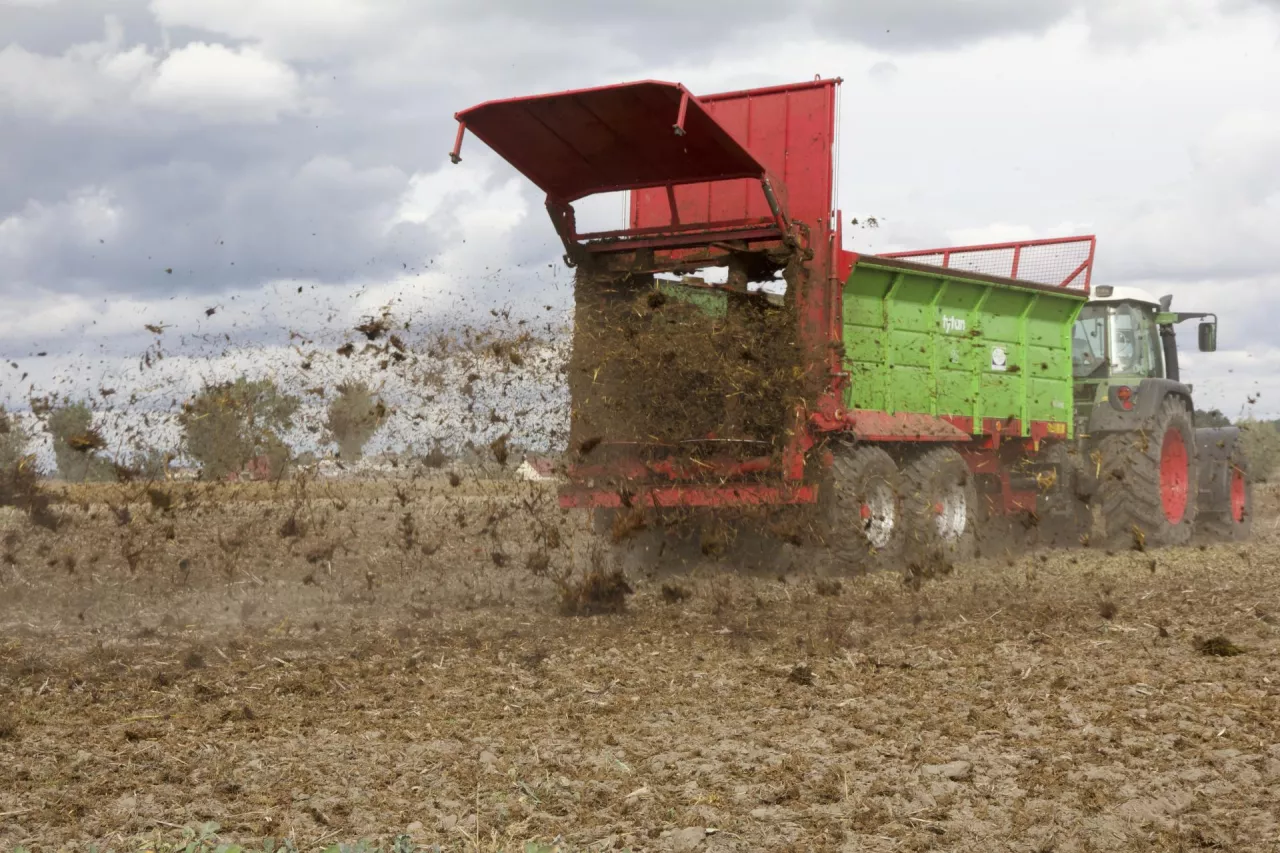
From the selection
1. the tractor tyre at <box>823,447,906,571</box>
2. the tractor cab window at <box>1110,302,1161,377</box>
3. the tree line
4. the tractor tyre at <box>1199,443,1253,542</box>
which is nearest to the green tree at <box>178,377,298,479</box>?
the tractor tyre at <box>823,447,906,571</box>

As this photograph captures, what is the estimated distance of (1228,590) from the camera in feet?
27.8

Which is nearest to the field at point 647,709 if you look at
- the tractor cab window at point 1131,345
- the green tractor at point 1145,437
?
the green tractor at point 1145,437

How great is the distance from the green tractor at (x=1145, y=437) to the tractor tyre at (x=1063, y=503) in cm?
6

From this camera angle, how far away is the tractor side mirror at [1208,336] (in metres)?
12.1

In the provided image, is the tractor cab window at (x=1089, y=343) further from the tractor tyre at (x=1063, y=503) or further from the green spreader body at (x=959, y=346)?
the tractor tyre at (x=1063, y=503)

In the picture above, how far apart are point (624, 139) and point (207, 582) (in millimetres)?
4394

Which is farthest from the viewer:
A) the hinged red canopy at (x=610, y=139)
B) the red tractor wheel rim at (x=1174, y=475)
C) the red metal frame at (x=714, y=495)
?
the red tractor wheel rim at (x=1174, y=475)

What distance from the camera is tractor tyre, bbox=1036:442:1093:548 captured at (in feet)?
38.9

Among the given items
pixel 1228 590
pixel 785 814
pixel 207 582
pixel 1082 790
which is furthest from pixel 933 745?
pixel 207 582

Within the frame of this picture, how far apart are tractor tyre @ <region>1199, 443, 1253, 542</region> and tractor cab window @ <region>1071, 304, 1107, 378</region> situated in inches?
66.4

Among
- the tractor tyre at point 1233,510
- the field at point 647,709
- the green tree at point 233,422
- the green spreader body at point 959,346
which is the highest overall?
the green spreader body at point 959,346

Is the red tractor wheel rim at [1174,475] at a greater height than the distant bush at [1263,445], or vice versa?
the distant bush at [1263,445]

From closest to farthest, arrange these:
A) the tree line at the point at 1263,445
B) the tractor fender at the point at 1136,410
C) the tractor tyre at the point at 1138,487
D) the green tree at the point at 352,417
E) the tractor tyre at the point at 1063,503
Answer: the green tree at the point at 352,417 < the tractor tyre at the point at 1138,487 < the tractor fender at the point at 1136,410 < the tractor tyre at the point at 1063,503 < the tree line at the point at 1263,445

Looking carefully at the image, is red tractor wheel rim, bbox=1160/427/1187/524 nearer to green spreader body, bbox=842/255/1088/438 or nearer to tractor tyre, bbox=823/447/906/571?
green spreader body, bbox=842/255/1088/438
